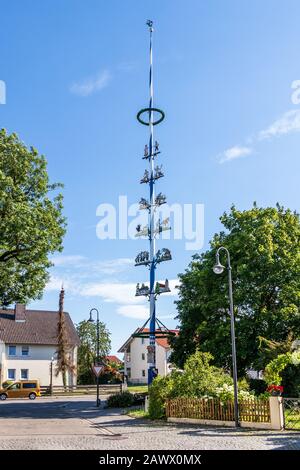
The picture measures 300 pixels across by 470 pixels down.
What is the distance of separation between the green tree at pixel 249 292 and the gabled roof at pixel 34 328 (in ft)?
109

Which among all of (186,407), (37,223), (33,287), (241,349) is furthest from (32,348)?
(186,407)

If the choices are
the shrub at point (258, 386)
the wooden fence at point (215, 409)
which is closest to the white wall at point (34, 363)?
the shrub at point (258, 386)

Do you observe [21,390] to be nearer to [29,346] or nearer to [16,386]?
[16,386]

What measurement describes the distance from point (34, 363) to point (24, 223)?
36.9 m

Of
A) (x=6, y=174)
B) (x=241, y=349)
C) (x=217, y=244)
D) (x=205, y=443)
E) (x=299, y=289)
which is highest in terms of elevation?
(x=6, y=174)

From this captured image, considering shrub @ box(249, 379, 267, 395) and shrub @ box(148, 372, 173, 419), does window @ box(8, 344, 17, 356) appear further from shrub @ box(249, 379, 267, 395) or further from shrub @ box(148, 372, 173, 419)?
shrub @ box(148, 372, 173, 419)

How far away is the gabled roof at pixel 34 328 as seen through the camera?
6122 centimetres

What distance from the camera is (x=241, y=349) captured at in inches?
1118

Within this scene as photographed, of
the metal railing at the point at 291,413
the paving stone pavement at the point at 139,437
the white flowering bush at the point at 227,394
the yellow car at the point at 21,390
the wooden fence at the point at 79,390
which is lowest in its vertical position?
the wooden fence at the point at 79,390

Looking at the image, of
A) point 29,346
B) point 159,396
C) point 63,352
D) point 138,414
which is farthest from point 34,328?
point 159,396

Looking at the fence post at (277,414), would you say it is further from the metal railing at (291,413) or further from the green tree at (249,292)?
the green tree at (249,292)
